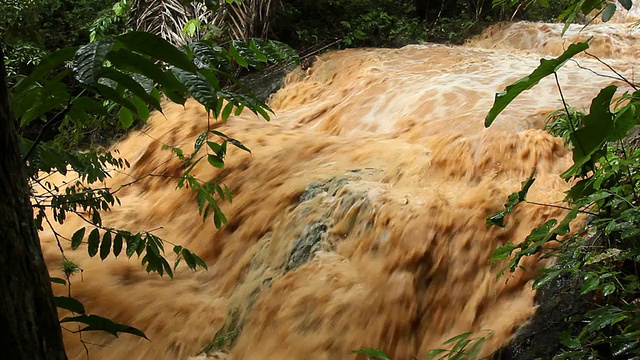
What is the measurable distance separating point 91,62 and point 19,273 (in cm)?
28

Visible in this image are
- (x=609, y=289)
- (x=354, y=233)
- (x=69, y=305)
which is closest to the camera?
(x=69, y=305)

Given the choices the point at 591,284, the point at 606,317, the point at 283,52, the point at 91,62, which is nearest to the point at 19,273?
the point at 91,62

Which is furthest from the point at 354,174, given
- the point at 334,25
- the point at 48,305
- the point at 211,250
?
the point at 334,25

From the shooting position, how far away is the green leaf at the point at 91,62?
0.71 meters

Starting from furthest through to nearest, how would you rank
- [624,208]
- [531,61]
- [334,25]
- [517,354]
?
[334,25] < [531,61] < [517,354] < [624,208]

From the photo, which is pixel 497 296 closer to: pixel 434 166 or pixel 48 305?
pixel 434 166

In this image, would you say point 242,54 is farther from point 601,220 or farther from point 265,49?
point 601,220

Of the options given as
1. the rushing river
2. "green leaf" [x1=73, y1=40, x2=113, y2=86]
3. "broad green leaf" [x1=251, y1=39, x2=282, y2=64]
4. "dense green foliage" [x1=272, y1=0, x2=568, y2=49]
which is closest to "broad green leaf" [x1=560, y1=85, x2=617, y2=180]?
"green leaf" [x1=73, y1=40, x2=113, y2=86]

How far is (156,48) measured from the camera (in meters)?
0.74

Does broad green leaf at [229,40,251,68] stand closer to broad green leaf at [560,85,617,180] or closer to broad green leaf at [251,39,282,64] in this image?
broad green leaf at [251,39,282,64]

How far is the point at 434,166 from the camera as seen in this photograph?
337 centimetres

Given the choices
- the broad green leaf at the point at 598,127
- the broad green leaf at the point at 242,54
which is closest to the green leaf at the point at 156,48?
the broad green leaf at the point at 598,127

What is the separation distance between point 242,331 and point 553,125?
7.32 ft

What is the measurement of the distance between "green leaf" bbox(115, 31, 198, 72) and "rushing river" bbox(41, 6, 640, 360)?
1658mm
